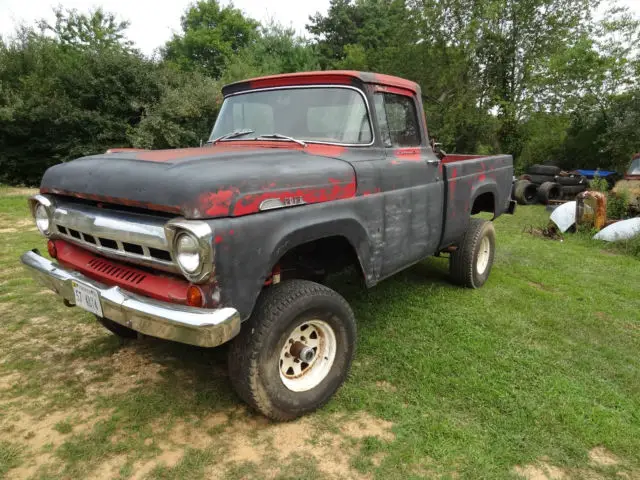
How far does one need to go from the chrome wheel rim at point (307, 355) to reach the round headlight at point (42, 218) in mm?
1827

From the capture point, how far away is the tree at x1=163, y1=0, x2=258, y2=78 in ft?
111

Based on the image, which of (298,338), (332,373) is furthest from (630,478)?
(298,338)

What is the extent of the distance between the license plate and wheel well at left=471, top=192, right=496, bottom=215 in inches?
158

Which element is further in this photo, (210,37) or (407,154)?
(210,37)

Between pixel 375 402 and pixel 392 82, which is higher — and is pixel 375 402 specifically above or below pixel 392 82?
below

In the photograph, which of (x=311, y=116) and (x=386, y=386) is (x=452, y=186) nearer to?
(x=311, y=116)

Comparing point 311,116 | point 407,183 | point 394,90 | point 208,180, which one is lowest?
point 407,183

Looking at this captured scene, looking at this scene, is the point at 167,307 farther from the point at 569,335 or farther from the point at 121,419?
the point at 569,335

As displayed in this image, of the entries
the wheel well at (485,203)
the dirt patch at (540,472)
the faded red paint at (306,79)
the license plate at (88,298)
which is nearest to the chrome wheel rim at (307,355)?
the license plate at (88,298)

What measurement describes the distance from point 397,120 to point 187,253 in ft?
7.36

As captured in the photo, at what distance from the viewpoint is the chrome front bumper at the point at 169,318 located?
1.98 meters

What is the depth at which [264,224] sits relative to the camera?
2.18 metres

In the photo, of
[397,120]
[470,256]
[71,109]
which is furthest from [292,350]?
[71,109]

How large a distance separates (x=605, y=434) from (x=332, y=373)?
63.1 inches
